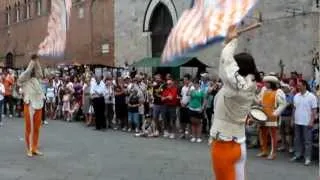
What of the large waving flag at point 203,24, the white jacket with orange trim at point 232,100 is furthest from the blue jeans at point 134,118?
the white jacket with orange trim at point 232,100

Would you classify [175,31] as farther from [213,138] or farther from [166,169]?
[166,169]

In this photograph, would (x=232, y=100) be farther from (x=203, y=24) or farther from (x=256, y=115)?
(x=203, y=24)

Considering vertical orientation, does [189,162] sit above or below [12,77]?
below

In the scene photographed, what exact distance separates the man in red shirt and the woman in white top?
11814mm

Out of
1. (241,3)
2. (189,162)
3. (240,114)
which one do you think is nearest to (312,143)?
(189,162)

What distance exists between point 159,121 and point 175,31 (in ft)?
37.4

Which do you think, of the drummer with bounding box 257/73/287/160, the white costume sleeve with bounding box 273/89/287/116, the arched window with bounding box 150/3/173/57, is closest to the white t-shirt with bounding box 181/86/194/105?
the drummer with bounding box 257/73/287/160

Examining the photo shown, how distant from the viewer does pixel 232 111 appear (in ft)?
19.0

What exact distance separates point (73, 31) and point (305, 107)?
28388 millimetres

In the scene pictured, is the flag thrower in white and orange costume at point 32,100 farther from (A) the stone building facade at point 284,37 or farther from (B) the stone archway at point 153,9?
(B) the stone archway at point 153,9

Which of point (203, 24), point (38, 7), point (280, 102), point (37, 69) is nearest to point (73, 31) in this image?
point (38, 7)

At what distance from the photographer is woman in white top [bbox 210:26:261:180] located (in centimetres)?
563

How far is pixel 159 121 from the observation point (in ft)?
60.2

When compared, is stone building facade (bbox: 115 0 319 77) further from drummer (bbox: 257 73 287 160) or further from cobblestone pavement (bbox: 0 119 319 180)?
drummer (bbox: 257 73 287 160)
